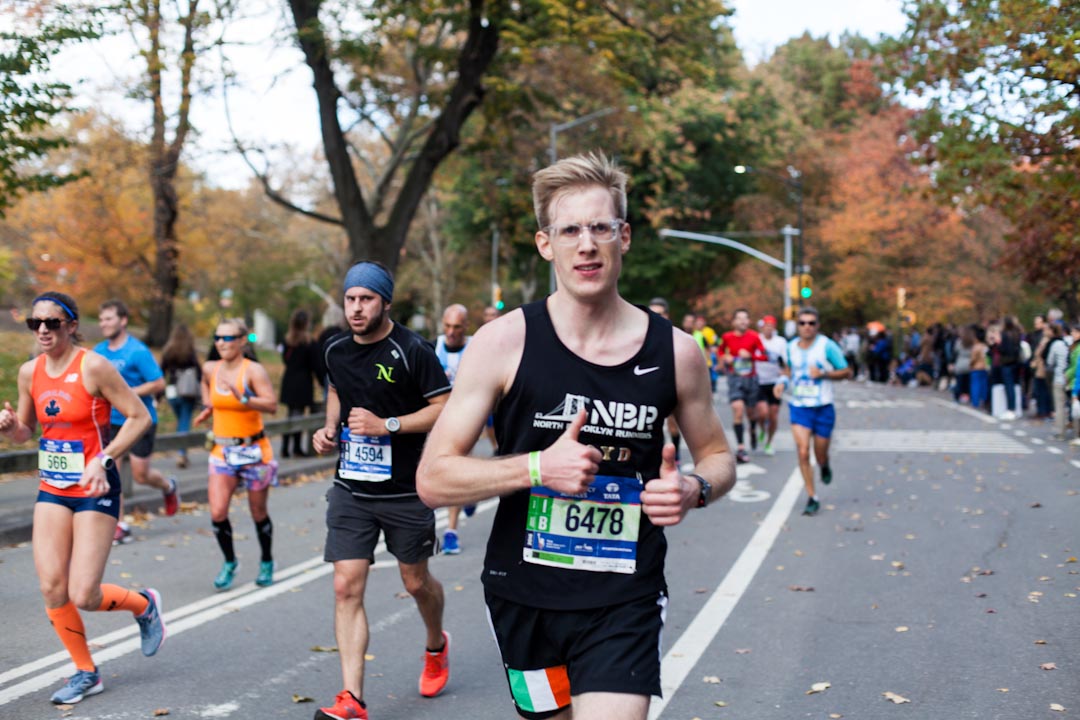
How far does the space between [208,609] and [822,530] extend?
18.2ft

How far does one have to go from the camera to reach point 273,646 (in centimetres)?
700

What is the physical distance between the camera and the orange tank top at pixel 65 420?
19.6 feet

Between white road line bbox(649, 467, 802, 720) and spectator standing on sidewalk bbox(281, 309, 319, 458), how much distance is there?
769 centimetres

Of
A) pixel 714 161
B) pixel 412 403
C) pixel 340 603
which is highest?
pixel 714 161

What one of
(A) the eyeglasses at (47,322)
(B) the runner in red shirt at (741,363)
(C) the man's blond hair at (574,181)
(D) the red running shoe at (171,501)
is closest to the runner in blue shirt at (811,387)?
(B) the runner in red shirt at (741,363)

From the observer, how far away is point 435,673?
240 inches

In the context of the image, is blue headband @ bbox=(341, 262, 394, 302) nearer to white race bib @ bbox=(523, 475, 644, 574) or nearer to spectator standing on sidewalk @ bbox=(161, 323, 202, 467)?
white race bib @ bbox=(523, 475, 644, 574)

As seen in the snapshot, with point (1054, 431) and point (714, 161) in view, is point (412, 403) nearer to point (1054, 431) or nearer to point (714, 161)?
point (1054, 431)

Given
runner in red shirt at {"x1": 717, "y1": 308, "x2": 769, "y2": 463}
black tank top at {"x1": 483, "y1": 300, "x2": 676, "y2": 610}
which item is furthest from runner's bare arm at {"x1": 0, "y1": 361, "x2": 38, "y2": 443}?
runner in red shirt at {"x1": 717, "y1": 308, "x2": 769, "y2": 463}

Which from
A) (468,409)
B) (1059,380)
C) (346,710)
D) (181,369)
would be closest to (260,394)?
(346,710)

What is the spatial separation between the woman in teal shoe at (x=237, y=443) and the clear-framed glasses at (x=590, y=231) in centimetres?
527

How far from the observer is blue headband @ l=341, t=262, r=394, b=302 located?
5.98 meters

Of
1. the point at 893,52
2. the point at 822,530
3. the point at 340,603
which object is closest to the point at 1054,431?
the point at 893,52

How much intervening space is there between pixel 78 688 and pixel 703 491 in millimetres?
3729
